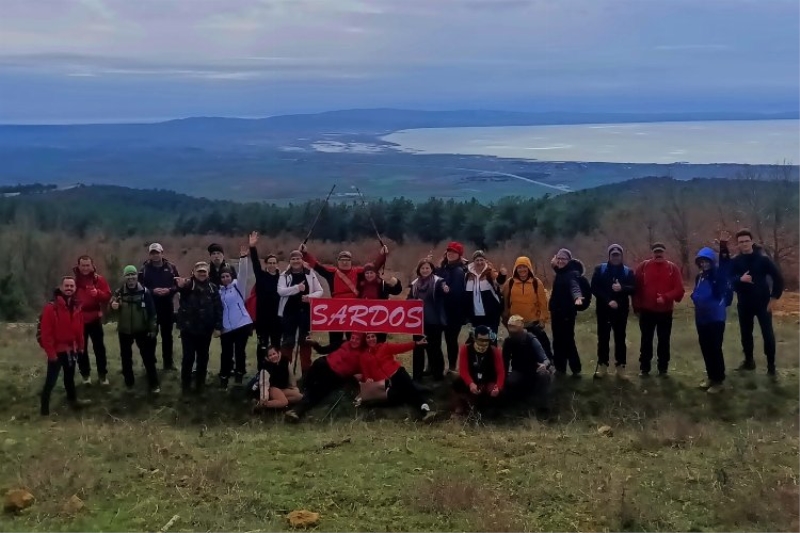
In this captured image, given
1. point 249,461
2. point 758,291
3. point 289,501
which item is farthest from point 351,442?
point 758,291

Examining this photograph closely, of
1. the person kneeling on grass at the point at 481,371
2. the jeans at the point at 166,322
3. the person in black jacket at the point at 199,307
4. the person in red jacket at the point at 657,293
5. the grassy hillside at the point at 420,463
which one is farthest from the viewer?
the jeans at the point at 166,322

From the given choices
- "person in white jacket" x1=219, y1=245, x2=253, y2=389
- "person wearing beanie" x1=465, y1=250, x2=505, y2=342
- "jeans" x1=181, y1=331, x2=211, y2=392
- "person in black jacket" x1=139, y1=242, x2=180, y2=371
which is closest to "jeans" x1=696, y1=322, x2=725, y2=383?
"person wearing beanie" x1=465, y1=250, x2=505, y2=342

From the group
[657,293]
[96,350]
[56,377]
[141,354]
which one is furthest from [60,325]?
[657,293]

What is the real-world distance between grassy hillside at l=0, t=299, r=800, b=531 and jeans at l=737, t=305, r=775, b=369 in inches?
14.9

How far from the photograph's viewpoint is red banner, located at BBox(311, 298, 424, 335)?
463 inches

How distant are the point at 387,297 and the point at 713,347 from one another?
5.10 m

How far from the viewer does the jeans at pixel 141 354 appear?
12297 mm

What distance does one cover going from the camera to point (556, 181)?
46.1 metres

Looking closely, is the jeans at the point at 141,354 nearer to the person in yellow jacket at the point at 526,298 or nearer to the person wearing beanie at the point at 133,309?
the person wearing beanie at the point at 133,309

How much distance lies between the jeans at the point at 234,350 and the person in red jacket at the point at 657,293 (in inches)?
243

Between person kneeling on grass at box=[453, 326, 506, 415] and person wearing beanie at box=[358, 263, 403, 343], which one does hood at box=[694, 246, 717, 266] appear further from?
person wearing beanie at box=[358, 263, 403, 343]

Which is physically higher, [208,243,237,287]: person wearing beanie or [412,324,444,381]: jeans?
[208,243,237,287]: person wearing beanie

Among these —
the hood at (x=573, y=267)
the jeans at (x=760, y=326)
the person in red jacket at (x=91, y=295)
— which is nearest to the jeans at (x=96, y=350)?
the person in red jacket at (x=91, y=295)

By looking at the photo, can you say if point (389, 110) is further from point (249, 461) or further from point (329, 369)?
point (249, 461)
